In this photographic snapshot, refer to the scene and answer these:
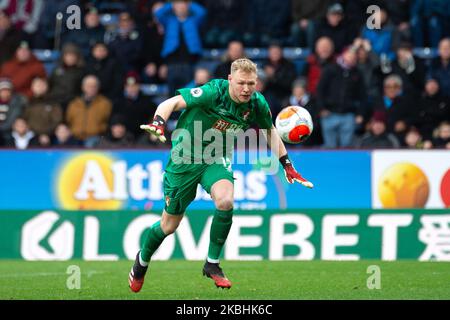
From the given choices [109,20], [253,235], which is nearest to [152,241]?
[253,235]

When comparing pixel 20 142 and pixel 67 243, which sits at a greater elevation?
pixel 20 142

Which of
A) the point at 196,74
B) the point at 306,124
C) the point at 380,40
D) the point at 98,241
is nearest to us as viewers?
the point at 306,124

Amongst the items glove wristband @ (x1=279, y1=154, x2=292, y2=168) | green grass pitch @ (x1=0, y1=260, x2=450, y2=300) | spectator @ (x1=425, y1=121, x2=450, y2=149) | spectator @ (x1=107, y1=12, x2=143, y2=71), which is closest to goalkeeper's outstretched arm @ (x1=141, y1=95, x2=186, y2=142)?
glove wristband @ (x1=279, y1=154, x2=292, y2=168)

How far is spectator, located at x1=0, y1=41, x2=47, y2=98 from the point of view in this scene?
18.7 metres

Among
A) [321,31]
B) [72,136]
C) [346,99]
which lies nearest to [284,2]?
[321,31]

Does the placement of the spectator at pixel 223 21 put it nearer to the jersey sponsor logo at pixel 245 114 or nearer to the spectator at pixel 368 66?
the spectator at pixel 368 66

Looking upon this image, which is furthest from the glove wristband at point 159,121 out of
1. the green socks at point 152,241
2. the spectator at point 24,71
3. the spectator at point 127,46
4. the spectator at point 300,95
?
the spectator at point 24,71

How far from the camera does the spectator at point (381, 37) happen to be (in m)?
18.4

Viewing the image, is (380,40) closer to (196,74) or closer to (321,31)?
(321,31)

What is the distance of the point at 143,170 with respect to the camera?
15.9 metres

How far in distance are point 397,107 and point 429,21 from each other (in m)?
2.55

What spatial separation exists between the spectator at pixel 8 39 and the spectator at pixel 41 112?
1.56m

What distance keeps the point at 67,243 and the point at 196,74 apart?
360 centimetres

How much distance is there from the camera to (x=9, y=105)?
18172 mm
